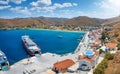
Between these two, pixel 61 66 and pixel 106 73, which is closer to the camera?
pixel 106 73

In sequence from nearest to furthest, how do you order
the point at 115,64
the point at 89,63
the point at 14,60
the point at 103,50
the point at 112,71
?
the point at 112,71 → the point at 115,64 → the point at 89,63 → the point at 103,50 → the point at 14,60

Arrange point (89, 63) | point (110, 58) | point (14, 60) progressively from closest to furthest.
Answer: point (89, 63) → point (110, 58) → point (14, 60)

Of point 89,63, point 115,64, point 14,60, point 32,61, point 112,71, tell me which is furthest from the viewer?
point 14,60

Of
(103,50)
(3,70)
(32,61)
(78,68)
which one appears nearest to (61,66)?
(78,68)

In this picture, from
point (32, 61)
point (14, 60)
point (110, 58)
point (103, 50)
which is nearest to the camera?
point (110, 58)

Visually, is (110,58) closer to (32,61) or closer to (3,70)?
(32,61)

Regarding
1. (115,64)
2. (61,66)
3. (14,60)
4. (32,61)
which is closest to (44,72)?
(61,66)

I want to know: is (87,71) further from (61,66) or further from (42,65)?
(42,65)

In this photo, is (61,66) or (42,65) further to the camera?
(42,65)

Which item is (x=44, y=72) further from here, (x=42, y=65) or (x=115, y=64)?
(x=115, y=64)
